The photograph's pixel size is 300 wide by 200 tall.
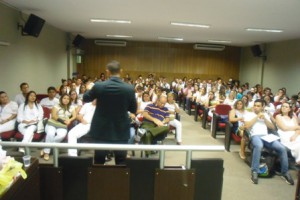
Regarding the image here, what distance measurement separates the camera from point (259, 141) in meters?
4.26

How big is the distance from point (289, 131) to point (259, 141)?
0.62 metres

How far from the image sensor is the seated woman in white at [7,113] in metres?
4.59

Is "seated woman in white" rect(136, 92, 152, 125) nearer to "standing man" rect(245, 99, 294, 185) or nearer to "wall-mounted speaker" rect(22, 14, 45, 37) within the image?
"standing man" rect(245, 99, 294, 185)

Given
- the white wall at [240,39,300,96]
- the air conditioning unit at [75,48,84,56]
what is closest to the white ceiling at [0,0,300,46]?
the white wall at [240,39,300,96]

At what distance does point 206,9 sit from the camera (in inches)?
208

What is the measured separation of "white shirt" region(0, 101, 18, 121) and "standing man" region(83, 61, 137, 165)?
2.76 meters

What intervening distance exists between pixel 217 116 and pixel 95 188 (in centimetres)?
440

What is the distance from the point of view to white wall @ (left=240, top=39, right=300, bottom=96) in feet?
33.6

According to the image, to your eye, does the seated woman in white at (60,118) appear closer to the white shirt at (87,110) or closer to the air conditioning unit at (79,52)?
the white shirt at (87,110)

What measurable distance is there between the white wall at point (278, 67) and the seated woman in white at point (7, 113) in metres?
9.52

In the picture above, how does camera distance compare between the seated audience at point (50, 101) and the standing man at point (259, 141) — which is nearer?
the standing man at point (259, 141)

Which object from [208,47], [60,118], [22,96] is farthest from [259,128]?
[208,47]

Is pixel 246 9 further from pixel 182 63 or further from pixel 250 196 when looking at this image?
pixel 182 63

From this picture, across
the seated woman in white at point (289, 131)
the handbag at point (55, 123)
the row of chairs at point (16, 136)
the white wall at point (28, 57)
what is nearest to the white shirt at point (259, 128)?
the seated woman in white at point (289, 131)
